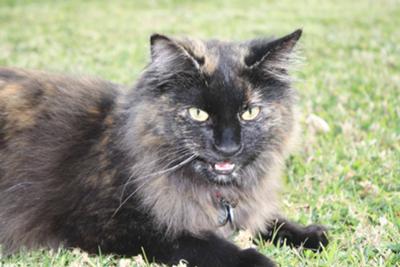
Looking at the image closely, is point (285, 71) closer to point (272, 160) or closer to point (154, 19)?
point (272, 160)

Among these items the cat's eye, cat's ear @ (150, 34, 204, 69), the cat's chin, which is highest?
cat's ear @ (150, 34, 204, 69)

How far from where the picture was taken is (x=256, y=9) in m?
13.0

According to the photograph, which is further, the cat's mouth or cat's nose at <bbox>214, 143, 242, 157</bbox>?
the cat's mouth

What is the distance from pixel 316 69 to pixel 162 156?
4.92m

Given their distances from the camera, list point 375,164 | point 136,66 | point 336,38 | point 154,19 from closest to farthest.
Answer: point 375,164
point 136,66
point 336,38
point 154,19

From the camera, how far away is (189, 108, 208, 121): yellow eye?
3074 mm

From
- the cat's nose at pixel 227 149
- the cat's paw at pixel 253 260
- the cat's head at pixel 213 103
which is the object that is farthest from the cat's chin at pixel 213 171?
the cat's paw at pixel 253 260

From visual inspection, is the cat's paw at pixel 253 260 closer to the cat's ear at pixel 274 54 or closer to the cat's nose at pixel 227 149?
the cat's nose at pixel 227 149

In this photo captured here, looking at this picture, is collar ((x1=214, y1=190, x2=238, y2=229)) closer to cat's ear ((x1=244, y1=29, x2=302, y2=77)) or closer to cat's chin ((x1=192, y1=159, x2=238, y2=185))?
cat's chin ((x1=192, y1=159, x2=238, y2=185))

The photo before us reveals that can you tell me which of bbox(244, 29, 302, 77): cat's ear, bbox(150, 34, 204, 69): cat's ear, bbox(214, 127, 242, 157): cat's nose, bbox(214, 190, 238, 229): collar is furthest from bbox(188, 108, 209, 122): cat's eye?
bbox(214, 190, 238, 229): collar

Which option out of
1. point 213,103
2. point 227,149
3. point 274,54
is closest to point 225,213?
point 227,149

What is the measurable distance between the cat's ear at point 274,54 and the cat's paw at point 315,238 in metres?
1.04

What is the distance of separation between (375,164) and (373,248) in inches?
54.4

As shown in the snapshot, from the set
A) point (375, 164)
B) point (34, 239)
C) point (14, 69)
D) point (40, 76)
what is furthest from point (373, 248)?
point (14, 69)
